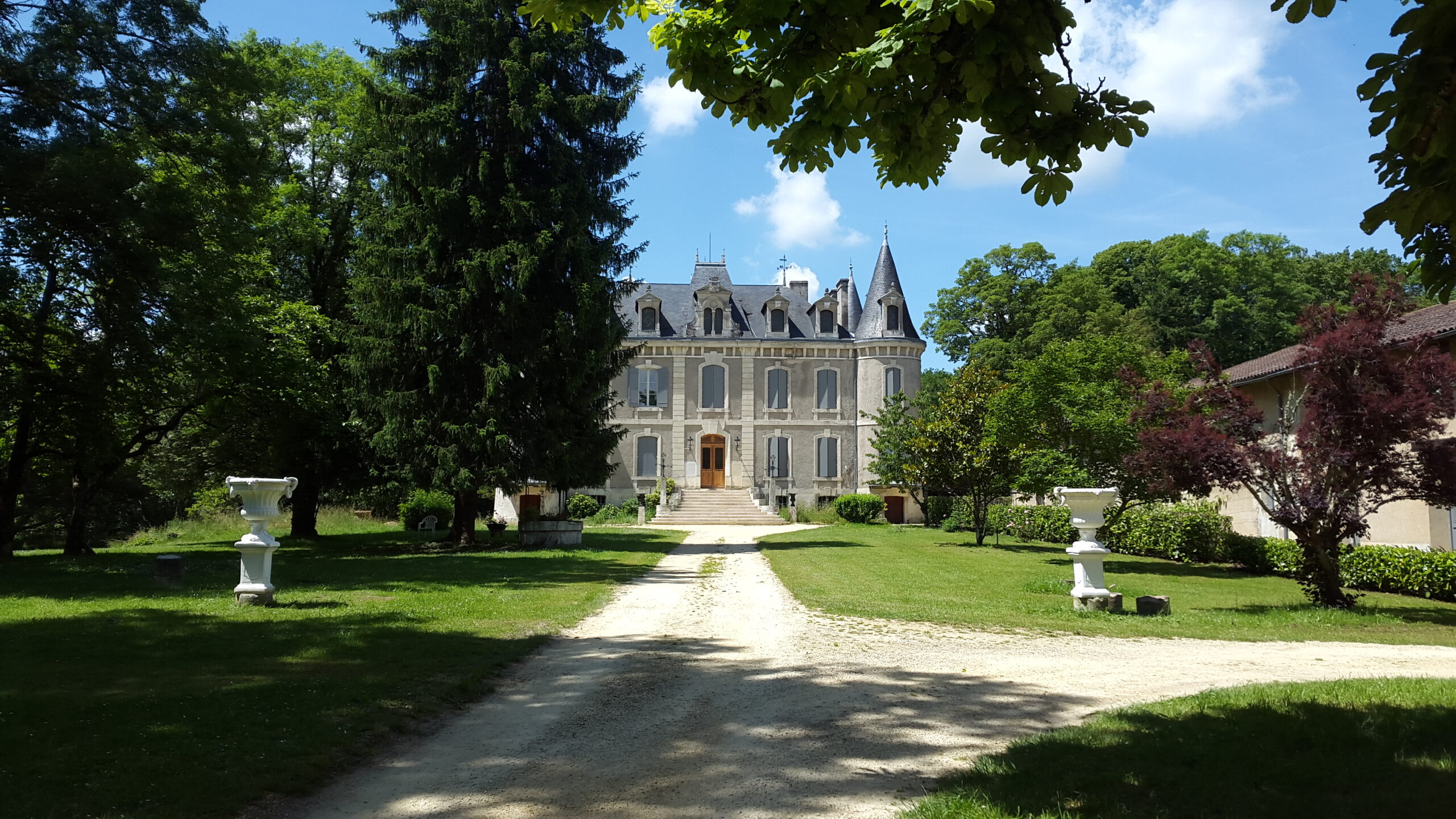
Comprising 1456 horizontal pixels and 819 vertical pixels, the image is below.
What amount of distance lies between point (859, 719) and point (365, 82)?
20.6m

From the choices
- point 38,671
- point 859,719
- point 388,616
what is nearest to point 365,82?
point 388,616

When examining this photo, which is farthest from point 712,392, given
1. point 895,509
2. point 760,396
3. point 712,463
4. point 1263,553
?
point 1263,553

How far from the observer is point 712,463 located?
41438 millimetres

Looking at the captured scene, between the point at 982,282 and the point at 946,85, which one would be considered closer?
the point at 946,85

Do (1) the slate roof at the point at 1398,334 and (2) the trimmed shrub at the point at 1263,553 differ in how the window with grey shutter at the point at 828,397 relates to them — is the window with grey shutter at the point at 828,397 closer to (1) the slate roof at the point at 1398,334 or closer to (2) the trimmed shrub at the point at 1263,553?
(1) the slate roof at the point at 1398,334

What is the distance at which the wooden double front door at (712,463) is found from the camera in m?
41.3

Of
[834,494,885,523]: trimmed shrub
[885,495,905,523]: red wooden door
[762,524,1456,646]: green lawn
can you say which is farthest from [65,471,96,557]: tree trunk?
[885,495,905,523]: red wooden door

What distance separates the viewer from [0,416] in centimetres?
1570

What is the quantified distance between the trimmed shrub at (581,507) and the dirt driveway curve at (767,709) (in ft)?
86.5

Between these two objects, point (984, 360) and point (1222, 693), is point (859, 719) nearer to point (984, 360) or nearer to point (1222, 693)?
point (1222, 693)

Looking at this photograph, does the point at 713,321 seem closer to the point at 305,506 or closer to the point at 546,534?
the point at 305,506

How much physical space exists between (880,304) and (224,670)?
36.8 metres

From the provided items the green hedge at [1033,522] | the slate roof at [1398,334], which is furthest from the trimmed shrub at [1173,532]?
the slate roof at [1398,334]

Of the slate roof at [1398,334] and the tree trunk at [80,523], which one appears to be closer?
the slate roof at [1398,334]
